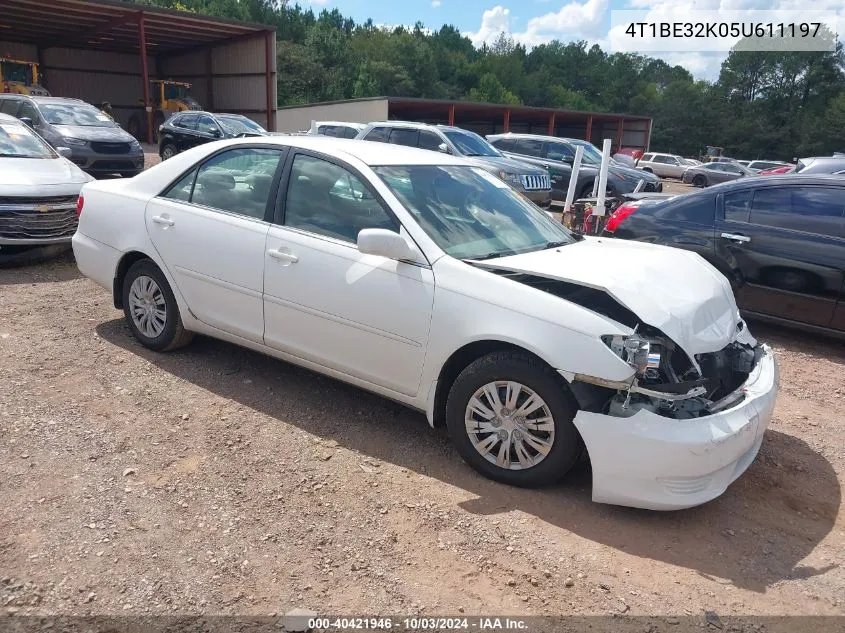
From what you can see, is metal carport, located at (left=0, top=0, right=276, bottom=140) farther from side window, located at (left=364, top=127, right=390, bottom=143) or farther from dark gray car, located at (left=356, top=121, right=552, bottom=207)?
dark gray car, located at (left=356, top=121, right=552, bottom=207)

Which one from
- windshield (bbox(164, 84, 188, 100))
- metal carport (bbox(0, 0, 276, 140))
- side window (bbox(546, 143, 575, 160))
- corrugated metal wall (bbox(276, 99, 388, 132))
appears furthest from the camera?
corrugated metal wall (bbox(276, 99, 388, 132))

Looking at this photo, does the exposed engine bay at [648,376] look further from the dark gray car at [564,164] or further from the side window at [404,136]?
the dark gray car at [564,164]

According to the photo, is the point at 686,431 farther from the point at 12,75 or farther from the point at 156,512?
the point at 12,75

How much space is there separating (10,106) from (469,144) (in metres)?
9.24

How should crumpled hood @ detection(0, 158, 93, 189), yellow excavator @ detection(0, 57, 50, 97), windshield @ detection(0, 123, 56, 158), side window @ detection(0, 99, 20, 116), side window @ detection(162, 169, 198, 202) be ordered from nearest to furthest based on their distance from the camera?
1. side window @ detection(162, 169, 198, 202)
2. crumpled hood @ detection(0, 158, 93, 189)
3. windshield @ detection(0, 123, 56, 158)
4. side window @ detection(0, 99, 20, 116)
5. yellow excavator @ detection(0, 57, 50, 97)

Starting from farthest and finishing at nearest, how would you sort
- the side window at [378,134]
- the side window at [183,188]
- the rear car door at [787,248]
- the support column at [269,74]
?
the support column at [269,74] → the side window at [378,134] → the rear car door at [787,248] → the side window at [183,188]

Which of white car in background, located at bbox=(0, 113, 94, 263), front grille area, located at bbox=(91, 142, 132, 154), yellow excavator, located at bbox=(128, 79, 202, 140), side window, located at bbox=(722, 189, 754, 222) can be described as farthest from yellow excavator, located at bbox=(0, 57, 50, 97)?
side window, located at bbox=(722, 189, 754, 222)

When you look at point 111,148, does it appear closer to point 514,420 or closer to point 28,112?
point 28,112

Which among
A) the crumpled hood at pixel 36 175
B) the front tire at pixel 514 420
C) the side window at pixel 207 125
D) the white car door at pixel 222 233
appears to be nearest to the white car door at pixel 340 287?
the white car door at pixel 222 233

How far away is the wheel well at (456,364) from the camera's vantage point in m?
3.34

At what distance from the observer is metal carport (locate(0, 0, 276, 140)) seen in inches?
1017

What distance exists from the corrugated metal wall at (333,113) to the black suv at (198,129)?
12.7 m

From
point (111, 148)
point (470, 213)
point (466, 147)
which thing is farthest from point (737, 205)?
point (111, 148)

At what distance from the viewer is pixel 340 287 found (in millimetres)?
3746
